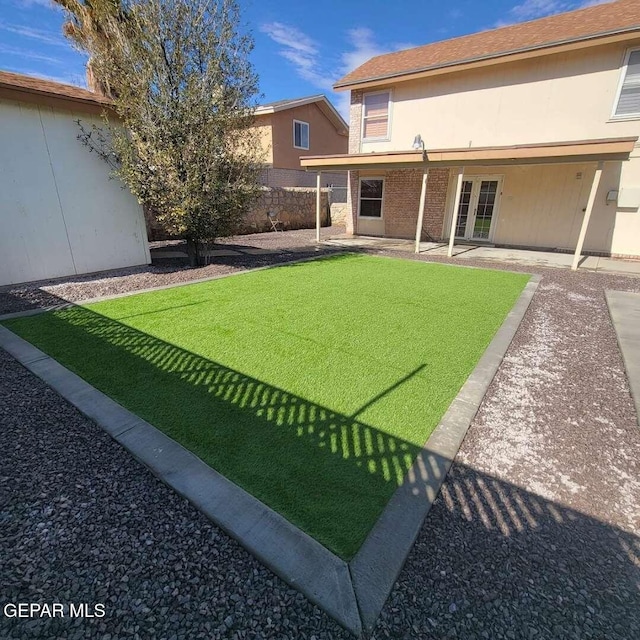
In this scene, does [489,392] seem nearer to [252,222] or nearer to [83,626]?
[83,626]

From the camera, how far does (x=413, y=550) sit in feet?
5.97

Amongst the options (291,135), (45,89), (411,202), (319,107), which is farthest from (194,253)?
(319,107)

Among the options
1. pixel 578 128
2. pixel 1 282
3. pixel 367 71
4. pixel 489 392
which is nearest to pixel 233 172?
pixel 1 282

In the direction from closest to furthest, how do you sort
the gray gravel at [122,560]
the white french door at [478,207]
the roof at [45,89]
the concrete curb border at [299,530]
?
the gray gravel at [122,560], the concrete curb border at [299,530], the roof at [45,89], the white french door at [478,207]

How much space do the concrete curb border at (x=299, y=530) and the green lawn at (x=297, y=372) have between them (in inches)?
3.1

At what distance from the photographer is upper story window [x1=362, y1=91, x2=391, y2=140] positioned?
13.1 metres

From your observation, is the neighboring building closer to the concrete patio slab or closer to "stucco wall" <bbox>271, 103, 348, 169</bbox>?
"stucco wall" <bbox>271, 103, 348, 169</bbox>

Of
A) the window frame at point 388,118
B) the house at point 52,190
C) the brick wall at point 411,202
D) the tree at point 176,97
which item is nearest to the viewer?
the house at point 52,190

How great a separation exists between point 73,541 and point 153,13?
8464 mm

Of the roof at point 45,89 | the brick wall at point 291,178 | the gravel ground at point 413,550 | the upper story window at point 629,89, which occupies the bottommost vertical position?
the gravel ground at point 413,550

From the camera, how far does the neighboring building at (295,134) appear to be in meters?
17.9

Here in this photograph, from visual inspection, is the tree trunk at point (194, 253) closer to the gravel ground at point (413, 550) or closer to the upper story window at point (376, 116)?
the gravel ground at point (413, 550)

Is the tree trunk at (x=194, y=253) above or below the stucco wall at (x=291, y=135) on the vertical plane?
below

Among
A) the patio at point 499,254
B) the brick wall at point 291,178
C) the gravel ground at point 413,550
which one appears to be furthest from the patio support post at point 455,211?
the brick wall at point 291,178
